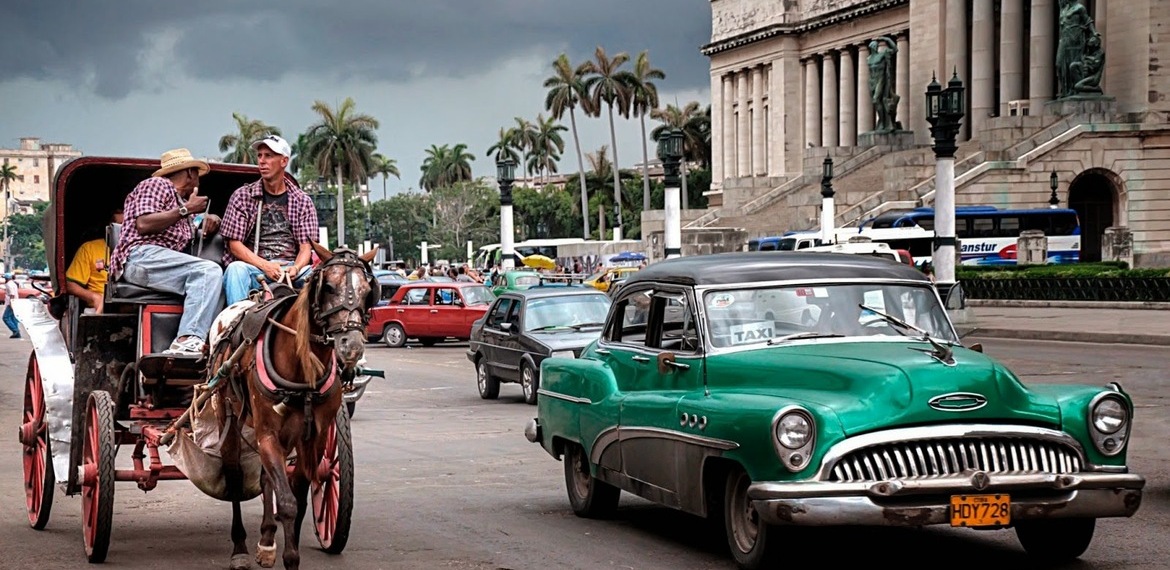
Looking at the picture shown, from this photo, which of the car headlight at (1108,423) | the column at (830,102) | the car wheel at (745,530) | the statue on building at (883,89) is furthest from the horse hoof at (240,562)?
the column at (830,102)

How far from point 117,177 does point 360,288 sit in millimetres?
3810

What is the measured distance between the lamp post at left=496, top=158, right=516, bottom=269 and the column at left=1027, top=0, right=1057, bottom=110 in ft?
85.3

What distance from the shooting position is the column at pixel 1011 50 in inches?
2832

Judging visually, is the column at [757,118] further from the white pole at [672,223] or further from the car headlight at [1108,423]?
the car headlight at [1108,423]

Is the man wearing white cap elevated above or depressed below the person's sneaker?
above

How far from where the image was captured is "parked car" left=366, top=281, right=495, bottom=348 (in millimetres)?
37375

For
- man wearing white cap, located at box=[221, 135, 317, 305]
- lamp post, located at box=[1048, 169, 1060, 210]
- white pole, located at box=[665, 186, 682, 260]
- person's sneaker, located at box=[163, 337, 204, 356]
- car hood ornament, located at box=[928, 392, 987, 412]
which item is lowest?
car hood ornament, located at box=[928, 392, 987, 412]

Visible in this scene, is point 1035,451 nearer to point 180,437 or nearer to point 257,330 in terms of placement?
point 257,330

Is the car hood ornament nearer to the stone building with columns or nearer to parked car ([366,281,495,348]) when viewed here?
parked car ([366,281,495,348])

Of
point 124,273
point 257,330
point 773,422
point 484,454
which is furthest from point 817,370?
point 484,454

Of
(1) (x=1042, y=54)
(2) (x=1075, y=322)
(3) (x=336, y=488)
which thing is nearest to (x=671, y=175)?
(2) (x=1075, y=322)

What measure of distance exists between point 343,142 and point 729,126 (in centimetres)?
2634

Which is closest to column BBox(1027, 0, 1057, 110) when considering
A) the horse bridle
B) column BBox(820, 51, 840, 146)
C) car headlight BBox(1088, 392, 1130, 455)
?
column BBox(820, 51, 840, 146)

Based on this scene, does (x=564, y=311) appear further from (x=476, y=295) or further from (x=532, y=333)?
(x=476, y=295)
